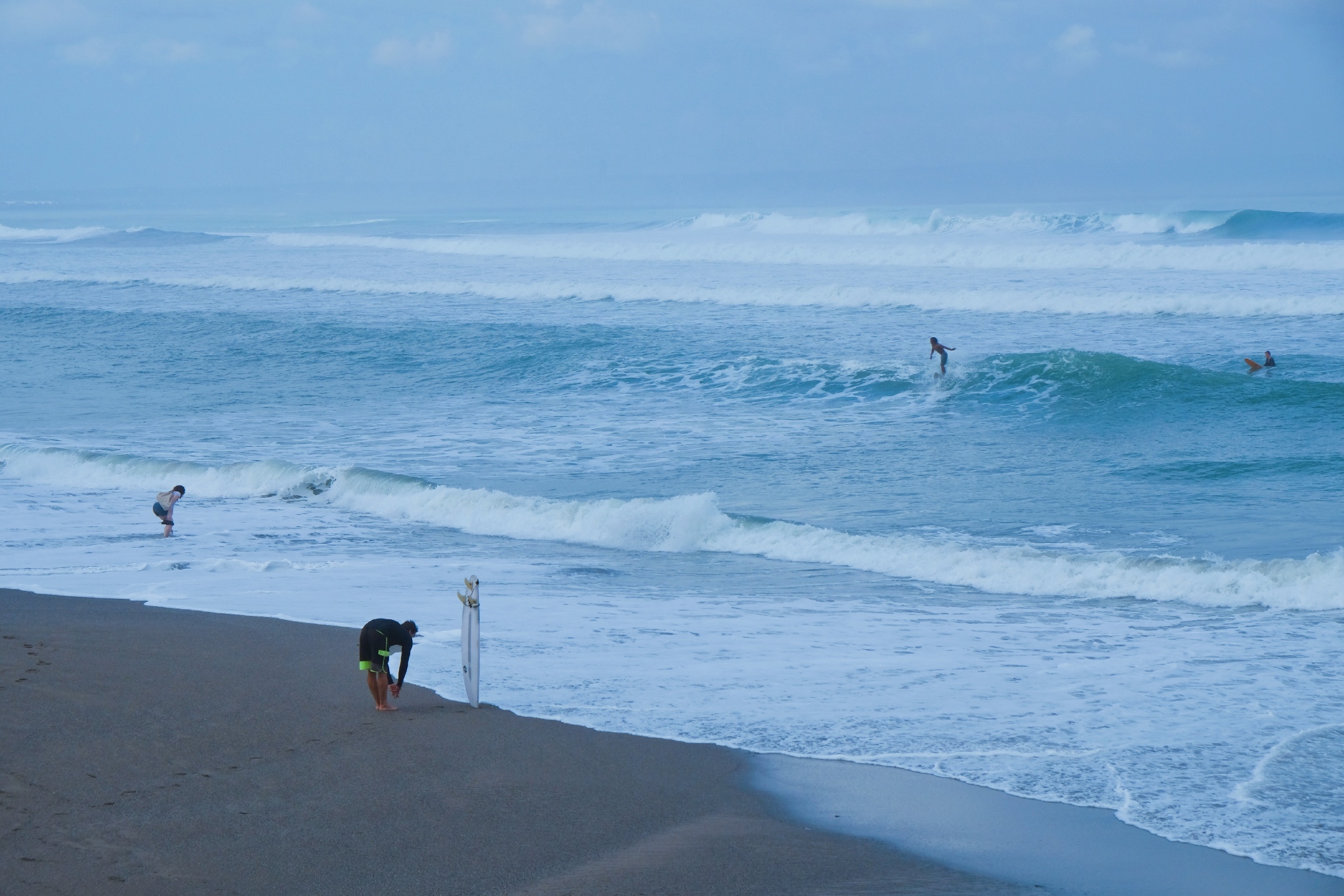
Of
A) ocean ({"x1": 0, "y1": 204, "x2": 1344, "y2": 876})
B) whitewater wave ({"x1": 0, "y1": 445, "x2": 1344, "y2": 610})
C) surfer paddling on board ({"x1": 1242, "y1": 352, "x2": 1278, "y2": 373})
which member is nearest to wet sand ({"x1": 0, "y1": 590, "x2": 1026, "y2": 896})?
ocean ({"x1": 0, "y1": 204, "x2": 1344, "y2": 876})

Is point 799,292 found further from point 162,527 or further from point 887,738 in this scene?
point 887,738

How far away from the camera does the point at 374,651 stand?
7.36 meters

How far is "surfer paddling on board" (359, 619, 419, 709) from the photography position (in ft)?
24.1

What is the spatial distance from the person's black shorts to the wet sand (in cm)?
32

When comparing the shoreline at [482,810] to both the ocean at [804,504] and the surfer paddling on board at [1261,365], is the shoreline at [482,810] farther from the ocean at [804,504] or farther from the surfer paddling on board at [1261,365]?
the surfer paddling on board at [1261,365]

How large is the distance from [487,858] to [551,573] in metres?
6.28

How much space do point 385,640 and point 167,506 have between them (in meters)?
7.23

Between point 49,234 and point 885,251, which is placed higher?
point 49,234

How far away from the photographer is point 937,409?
800 inches

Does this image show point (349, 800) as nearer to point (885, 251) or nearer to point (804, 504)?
point (804, 504)

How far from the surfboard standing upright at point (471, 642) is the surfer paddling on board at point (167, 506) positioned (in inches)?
271

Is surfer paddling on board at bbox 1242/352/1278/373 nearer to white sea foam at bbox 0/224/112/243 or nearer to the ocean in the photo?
the ocean

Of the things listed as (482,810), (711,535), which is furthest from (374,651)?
(711,535)

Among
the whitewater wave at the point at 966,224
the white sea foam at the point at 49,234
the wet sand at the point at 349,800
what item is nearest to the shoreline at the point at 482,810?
the wet sand at the point at 349,800
